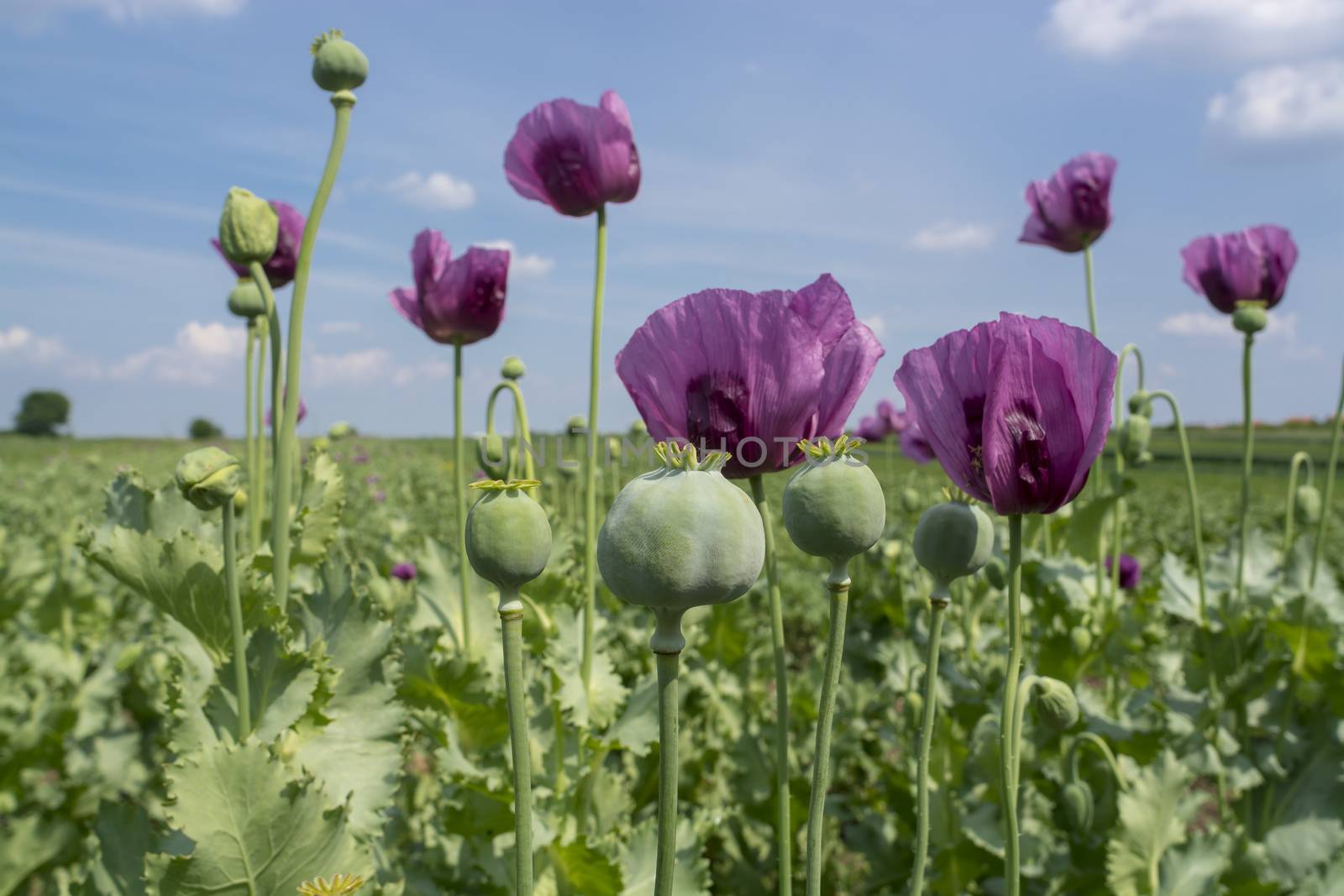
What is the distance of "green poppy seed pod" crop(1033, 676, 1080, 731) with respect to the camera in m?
1.21

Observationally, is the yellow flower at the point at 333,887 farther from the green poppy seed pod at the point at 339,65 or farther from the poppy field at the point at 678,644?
the green poppy seed pod at the point at 339,65

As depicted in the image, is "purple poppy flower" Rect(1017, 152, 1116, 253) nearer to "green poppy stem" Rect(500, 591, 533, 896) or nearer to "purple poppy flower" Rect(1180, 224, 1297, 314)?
"purple poppy flower" Rect(1180, 224, 1297, 314)

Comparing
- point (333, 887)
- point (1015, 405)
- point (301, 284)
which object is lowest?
point (333, 887)

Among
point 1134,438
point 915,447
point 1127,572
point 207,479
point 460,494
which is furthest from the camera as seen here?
point 1127,572

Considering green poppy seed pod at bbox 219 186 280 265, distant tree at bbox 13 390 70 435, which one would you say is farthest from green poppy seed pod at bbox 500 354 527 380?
distant tree at bbox 13 390 70 435

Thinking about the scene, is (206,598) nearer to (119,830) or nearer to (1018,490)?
(119,830)

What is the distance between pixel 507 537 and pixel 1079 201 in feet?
8.33

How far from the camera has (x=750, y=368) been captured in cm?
88

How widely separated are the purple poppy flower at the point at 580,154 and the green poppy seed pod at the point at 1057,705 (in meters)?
1.10

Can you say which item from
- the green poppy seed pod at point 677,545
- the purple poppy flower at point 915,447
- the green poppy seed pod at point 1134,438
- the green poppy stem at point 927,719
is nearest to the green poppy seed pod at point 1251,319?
the green poppy seed pod at point 1134,438

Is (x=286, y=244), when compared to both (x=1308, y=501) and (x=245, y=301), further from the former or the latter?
(x=1308, y=501)

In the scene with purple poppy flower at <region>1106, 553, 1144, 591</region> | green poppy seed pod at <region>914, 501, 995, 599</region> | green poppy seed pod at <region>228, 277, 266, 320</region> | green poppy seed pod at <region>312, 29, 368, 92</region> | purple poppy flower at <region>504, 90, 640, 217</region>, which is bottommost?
purple poppy flower at <region>1106, 553, 1144, 591</region>

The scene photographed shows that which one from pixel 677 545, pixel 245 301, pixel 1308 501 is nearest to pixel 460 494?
pixel 245 301

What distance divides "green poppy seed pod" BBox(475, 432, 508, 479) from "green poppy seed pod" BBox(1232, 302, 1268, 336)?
2.00 metres
